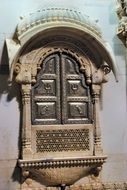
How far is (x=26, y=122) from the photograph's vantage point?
3.56 metres

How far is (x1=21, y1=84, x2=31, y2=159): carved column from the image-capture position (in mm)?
3533

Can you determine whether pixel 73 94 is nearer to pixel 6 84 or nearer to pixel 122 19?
pixel 6 84

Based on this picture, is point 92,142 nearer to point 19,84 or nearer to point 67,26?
point 19,84

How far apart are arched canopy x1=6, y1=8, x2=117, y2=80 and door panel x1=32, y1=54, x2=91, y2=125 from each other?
0.93ft

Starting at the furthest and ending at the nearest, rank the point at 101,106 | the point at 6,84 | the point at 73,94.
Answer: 1. the point at 101,106
2. the point at 73,94
3. the point at 6,84

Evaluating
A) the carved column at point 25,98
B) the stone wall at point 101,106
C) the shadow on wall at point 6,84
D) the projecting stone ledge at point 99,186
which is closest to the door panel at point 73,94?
the stone wall at point 101,106

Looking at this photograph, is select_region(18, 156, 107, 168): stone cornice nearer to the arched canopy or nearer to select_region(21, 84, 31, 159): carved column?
select_region(21, 84, 31, 159): carved column

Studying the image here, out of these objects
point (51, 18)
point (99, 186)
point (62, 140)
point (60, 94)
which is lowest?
point (99, 186)

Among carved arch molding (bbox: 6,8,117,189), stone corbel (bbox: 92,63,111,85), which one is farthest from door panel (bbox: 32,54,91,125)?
stone corbel (bbox: 92,63,111,85)

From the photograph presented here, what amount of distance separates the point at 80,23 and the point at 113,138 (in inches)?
46.5

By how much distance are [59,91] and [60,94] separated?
3 centimetres

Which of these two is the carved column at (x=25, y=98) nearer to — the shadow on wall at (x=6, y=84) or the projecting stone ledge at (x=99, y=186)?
the shadow on wall at (x=6, y=84)

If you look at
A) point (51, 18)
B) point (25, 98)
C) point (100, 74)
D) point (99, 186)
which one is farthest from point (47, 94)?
point (99, 186)

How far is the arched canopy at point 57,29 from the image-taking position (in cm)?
346
